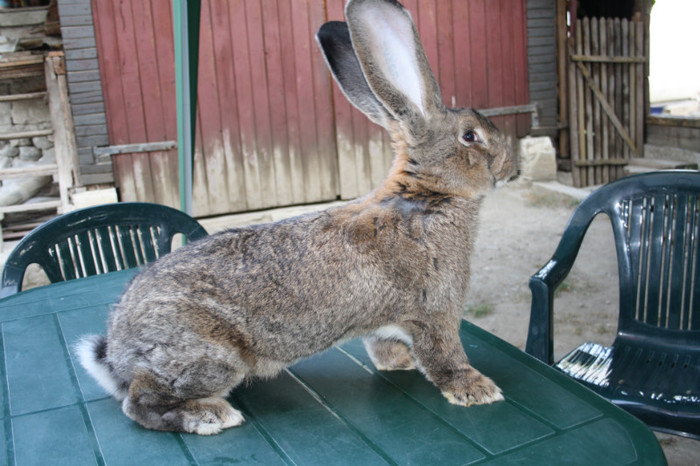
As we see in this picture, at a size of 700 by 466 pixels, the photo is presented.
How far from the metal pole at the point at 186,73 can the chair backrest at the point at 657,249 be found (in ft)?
6.56

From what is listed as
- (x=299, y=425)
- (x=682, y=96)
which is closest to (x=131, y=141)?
(x=299, y=425)

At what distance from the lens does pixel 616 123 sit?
9.26 m

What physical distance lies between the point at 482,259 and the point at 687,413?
413cm

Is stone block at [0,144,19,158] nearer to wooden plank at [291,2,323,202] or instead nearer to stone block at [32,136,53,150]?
stone block at [32,136,53,150]

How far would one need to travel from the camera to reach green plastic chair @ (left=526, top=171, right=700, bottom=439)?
2.71 meters

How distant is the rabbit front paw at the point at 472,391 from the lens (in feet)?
5.96

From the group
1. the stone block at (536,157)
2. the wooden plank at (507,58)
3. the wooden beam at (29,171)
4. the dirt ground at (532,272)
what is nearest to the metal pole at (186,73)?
the dirt ground at (532,272)

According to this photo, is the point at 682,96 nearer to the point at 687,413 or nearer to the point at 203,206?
the point at 203,206

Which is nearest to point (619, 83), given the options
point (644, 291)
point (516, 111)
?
point (516, 111)

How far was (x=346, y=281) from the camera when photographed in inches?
74.2

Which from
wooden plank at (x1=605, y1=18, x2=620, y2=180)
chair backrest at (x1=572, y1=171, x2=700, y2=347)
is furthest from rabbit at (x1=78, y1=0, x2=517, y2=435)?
wooden plank at (x1=605, y1=18, x2=620, y2=180)

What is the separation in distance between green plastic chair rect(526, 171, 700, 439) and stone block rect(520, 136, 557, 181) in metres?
5.59

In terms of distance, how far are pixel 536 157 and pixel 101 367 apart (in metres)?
7.58

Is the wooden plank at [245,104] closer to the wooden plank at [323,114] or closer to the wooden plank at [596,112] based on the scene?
the wooden plank at [323,114]
